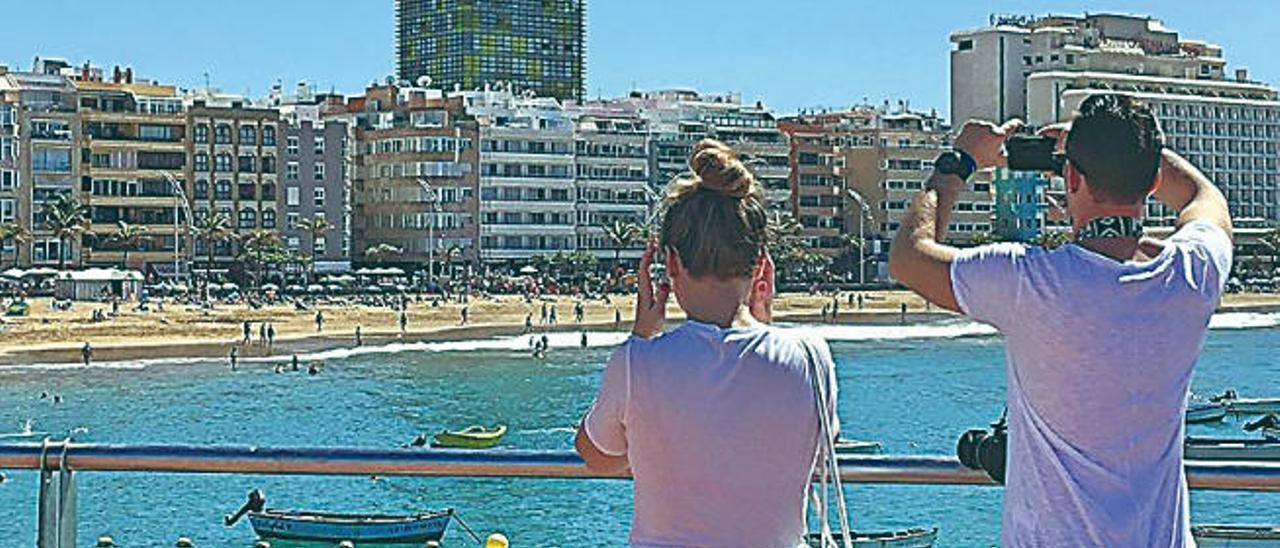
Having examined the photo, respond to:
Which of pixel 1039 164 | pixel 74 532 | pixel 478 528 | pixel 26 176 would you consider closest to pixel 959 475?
pixel 1039 164

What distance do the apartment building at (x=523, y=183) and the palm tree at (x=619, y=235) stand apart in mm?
2126

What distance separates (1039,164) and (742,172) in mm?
541

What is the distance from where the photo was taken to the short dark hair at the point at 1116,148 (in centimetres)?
314

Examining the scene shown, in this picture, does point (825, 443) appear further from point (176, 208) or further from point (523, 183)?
point (523, 183)

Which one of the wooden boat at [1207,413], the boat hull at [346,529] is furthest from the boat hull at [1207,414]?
the boat hull at [346,529]

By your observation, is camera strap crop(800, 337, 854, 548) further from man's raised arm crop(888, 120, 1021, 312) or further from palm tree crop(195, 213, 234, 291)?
palm tree crop(195, 213, 234, 291)

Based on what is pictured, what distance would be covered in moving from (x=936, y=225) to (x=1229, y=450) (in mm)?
14889

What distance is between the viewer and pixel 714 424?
3.25 metres

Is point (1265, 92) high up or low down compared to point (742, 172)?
up

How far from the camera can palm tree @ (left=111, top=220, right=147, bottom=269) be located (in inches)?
3644

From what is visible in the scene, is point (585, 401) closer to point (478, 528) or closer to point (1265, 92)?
point (478, 528)

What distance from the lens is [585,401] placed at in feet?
171

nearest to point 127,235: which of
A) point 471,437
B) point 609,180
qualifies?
point 609,180

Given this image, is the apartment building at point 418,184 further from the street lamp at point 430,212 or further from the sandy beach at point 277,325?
the sandy beach at point 277,325
